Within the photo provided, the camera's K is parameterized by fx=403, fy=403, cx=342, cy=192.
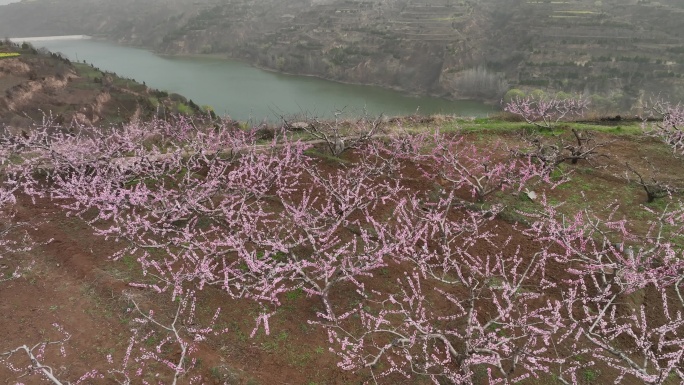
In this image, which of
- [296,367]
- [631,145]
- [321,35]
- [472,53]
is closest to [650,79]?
[472,53]

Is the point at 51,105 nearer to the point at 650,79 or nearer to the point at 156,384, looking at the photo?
the point at 156,384

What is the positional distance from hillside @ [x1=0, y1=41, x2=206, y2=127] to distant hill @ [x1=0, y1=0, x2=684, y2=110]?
5551 centimetres

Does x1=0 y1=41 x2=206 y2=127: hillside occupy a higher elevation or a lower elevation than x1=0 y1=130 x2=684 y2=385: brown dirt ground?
higher

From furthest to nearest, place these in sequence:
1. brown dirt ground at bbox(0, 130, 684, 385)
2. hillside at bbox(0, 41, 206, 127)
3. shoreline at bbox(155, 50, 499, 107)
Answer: shoreline at bbox(155, 50, 499, 107)
hillside at bbox(0, 41, 206, 127)
brown dirt ground at bbox(0, 130, 684, 385)

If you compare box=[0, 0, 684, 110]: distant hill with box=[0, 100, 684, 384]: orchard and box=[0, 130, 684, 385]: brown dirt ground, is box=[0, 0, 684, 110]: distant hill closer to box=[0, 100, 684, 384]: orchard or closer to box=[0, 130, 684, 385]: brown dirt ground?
box=[0, 100, 684, 384]: orchard

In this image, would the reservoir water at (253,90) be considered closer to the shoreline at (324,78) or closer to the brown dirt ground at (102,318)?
the shoreline at (324,78)

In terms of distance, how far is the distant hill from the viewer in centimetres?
7500

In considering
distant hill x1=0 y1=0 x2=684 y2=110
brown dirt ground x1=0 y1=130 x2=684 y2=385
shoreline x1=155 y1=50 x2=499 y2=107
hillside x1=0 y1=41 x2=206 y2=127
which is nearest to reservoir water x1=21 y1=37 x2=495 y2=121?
shoreline x1=155 y1=50 x2=499 y2=107

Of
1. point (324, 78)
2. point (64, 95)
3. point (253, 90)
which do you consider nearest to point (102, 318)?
point (64, 95)

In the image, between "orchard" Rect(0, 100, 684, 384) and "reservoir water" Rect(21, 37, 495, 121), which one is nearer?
"orchard" Rect(0, 100, 684, 384)

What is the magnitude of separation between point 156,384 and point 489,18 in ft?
424

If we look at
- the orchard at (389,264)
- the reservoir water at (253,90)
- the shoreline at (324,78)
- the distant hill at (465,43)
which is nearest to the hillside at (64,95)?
the reservoir water at (253,90)

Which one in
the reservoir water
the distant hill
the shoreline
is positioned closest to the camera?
the reservoir water

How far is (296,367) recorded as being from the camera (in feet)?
23.2
